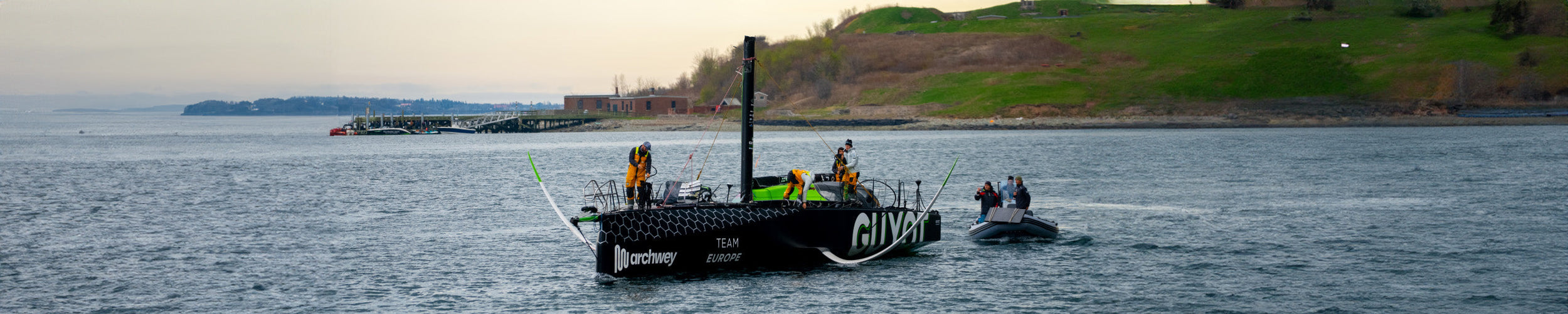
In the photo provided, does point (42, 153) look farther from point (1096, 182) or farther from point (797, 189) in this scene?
point (797, 189)

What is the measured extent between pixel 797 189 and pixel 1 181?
6421 centimetres

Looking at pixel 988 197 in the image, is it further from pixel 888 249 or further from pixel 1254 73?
pixel 1254 73

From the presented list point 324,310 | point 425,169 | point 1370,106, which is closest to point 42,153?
point 425,169

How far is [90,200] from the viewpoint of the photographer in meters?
51.5

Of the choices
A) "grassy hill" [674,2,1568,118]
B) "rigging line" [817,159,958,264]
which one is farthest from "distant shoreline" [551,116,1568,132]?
"rigging line" [817,159,958,264]

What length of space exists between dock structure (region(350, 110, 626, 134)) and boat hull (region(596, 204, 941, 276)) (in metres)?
154

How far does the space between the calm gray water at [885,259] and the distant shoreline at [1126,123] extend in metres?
81.3

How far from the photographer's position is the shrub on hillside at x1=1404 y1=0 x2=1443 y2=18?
196m

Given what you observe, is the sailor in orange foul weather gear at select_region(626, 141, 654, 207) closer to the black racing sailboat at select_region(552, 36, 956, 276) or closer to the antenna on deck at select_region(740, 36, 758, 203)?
the black racing sailboat at select_region(552, 36, 956, 276)

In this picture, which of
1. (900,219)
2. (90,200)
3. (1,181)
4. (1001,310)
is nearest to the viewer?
(1001,310)

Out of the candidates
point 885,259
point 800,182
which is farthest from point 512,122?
point 800,182

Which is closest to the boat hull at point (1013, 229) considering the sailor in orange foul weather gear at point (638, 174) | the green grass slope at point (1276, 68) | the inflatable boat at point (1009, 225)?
the inflatable boat at point (1009, 225)

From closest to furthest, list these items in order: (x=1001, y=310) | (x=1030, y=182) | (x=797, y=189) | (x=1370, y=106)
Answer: (x=1001, y=310)
(x=797, y=189)
(x=1030, y=182)
(x=1370, y=106)

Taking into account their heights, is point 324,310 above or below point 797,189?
below
